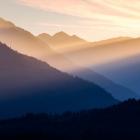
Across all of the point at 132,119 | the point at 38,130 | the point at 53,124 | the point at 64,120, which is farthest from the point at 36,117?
the point at 38,130

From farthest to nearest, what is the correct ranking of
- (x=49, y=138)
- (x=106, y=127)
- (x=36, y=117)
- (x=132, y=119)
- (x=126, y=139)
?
(x=36, y=117), (x=132, y=119), (x=106, y=127), (x=126, y=139), (x=49, y=138)

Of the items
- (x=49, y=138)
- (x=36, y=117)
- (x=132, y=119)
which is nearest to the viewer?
(x=49, y=138)

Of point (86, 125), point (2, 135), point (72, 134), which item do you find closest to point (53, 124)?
point (86, 125)

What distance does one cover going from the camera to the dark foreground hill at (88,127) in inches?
3282

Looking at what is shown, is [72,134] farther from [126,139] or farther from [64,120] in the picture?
[64,120]

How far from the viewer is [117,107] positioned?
12325cm

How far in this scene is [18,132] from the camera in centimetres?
8250

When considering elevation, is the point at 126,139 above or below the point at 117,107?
below

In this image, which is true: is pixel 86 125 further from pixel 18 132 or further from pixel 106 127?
pixel 18 132

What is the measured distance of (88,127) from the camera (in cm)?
9738

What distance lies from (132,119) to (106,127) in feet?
39.1

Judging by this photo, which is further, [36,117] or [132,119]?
[36,117]

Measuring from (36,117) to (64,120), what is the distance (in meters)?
7.98

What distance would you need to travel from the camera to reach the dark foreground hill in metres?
83.4
